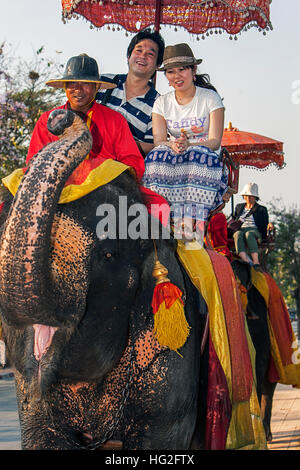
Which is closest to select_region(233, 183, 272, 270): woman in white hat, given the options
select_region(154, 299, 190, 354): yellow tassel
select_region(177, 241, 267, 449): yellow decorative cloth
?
select_region(177, 241, 267, 449): yellow decorative cloth

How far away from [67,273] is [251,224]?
5.38 m

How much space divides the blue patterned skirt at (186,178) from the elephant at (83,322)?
0.76 meters

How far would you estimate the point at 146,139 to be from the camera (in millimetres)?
4961

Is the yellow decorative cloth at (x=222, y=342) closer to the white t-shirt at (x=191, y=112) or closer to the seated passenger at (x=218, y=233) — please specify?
the white t-shirt at (x=191, y=112)

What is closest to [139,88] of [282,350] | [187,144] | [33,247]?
[187,144]

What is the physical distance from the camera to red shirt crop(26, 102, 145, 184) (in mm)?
3740

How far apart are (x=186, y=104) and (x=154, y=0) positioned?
1.92m

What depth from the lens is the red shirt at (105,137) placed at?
3.74 metres

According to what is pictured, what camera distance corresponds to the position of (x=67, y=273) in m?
2.89

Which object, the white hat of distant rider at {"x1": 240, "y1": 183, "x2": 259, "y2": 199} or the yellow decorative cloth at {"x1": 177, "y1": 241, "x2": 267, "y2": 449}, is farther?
the white hat of distant rider at {"x1": 240, "y1": 183, "x2": 259, "y2": 199}

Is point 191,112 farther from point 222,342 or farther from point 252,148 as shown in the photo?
point 252,148

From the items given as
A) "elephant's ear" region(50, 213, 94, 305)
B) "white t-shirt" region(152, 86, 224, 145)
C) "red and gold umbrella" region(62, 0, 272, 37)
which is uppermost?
"red and gold umbrella" region(62, 0, 272, 37)

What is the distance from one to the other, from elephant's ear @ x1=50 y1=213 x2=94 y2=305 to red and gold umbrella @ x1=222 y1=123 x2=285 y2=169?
20.4 feet

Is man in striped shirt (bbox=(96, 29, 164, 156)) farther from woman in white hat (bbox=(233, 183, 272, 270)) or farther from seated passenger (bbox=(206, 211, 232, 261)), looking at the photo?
woman in white hat (bbox=(233, 183, 272, 270))
